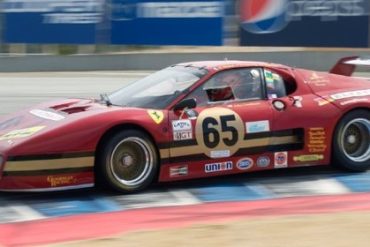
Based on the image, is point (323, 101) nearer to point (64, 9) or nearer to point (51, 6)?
point (64, 9)

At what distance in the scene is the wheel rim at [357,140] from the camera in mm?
8578

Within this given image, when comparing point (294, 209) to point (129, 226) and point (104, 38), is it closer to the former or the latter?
point (129, 226)

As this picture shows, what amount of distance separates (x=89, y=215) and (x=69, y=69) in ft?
77.5

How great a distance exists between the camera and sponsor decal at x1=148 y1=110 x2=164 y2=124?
763 cm

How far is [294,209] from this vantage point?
6.82 metres

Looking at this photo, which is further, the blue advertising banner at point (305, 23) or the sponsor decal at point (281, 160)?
the blue advertising banner at point (305, 23)

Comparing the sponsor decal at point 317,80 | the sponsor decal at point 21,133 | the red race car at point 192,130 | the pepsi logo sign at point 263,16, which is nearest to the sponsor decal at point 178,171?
the red race car at point 192,130

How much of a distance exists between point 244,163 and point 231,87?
80cm

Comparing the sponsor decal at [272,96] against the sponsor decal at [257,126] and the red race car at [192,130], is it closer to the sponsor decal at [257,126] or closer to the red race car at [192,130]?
the red race car at [192,130]

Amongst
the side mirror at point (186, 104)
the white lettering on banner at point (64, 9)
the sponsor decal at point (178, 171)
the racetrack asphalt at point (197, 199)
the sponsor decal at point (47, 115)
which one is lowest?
the racetrack asphalt at point (197, 199)

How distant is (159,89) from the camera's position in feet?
26.7

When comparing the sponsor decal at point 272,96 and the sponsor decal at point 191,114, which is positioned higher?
the sponsor decal at point 272,96

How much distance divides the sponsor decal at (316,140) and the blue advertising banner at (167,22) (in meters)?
21.1

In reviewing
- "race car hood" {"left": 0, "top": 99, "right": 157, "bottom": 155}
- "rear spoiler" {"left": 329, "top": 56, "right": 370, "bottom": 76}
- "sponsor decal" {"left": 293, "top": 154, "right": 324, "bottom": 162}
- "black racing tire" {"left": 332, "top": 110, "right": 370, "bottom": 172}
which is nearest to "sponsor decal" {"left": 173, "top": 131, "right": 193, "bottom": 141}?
"race car hood" {"left": 0, "top": 99, "right": 157, "bottom": 155}
